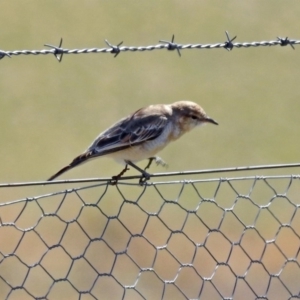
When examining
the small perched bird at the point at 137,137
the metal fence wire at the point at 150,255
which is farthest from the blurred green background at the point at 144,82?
the small perched bird at the point at 137,137

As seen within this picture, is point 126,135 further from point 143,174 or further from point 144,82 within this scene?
point 144,82

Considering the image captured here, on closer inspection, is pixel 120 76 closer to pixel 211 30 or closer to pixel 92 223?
pixel 211 30

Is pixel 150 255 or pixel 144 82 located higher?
pixel 144 82

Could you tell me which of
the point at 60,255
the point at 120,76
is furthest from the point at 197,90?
the point at 60,255

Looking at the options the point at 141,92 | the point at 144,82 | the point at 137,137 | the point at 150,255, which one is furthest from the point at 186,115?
the point at 144,82

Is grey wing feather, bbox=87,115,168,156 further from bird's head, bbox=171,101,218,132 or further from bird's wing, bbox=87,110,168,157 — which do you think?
bird's head, bbox=171,101,218,132
